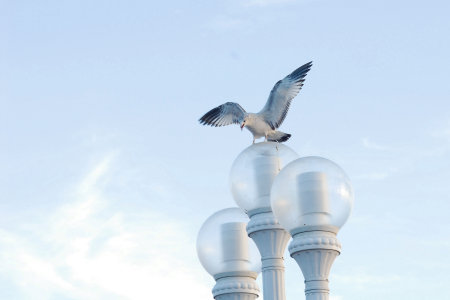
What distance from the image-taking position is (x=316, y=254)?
18625 mm

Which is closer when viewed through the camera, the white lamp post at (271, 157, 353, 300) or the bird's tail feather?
the white lamp post at (271, 157, 353, 300)

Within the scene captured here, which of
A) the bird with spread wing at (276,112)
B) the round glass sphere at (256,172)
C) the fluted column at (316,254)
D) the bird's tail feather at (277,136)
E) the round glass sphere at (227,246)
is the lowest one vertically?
Result: the fluted column at (316,254)

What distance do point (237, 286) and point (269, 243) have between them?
4.57 ft

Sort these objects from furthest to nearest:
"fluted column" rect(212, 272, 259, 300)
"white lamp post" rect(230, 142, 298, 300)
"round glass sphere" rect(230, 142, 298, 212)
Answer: "fluted column" rect(212, 272, 259, 300), "round glass sphere" rect(230, 142, 298, 212), "white lamp post" rect(230, 142, 298, 300)

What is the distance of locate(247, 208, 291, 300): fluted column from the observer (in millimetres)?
20141

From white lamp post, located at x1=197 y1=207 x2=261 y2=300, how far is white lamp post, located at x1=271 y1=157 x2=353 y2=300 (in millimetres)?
2634

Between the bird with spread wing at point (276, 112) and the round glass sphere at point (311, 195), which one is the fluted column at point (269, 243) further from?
the bird with spread wing at point (276, 112)

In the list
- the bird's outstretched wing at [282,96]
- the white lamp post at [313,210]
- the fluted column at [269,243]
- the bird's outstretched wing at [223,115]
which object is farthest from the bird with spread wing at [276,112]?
the white lamp post at [313,210]

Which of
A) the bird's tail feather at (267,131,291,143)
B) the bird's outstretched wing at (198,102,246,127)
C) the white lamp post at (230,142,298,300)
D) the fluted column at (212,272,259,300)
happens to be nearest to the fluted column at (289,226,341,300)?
the white lamp post at (230,142,298,300)

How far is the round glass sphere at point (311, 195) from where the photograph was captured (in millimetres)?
18453

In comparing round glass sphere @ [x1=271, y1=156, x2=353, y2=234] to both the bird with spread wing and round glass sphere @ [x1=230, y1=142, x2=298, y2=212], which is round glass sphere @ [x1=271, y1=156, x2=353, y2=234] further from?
the bird with spread wing

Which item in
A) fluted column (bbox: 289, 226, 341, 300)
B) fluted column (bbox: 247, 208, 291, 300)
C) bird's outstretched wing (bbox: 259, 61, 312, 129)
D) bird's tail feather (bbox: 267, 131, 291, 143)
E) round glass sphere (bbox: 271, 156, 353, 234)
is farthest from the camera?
bird's tail feather (bbox: 267, 131, 291, 143)

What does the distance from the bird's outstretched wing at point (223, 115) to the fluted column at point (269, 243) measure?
2.18 m

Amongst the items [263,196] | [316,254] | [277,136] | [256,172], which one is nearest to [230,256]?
[263,196]
